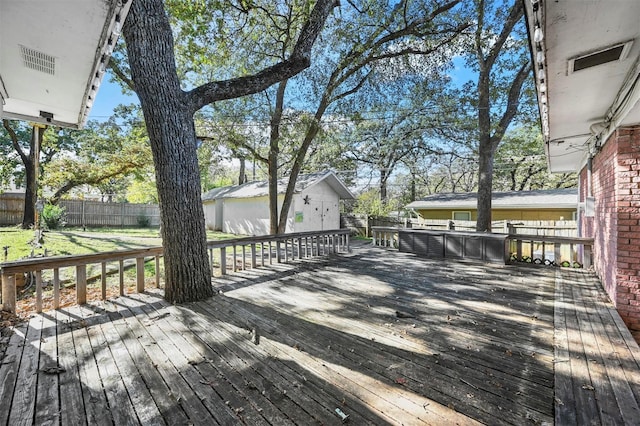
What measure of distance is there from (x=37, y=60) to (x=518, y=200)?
1636cm

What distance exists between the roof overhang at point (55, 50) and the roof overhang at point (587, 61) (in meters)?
3.19

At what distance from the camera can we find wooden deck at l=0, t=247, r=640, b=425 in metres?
1.78

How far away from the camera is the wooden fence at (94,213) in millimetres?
14510

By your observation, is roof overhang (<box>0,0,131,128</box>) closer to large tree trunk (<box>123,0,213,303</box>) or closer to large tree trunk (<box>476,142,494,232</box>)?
large tree trunk (<box>123,0,213,303</box>)

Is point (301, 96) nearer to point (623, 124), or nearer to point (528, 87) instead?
point (528, 87)

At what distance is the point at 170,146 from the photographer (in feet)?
12.0

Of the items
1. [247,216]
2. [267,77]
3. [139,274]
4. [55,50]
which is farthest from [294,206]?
[55,50]

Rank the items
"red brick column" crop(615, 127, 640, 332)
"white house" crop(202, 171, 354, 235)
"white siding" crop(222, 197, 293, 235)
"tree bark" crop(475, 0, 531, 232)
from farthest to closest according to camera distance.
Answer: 1. "white siding" crop(222, 197, 293, 235)
2. "white house" crop(202, 171, 354, 235)
3. "tree bark" crop(475, 0, 531, 232)
4. "red brick column" crop(615, 127, 640, 332)

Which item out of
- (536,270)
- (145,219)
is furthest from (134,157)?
(536,270)

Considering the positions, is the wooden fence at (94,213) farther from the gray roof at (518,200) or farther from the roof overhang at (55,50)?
the gray roof at (518,200)

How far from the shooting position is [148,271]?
6.42 metres

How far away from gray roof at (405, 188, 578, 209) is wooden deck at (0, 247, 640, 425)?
10310mm

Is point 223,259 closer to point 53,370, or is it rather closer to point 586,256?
point 53,370

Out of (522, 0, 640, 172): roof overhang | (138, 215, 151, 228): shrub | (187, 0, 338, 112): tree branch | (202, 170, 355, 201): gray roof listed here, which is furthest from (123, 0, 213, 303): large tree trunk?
(138, 215, 151, 228): shrub
